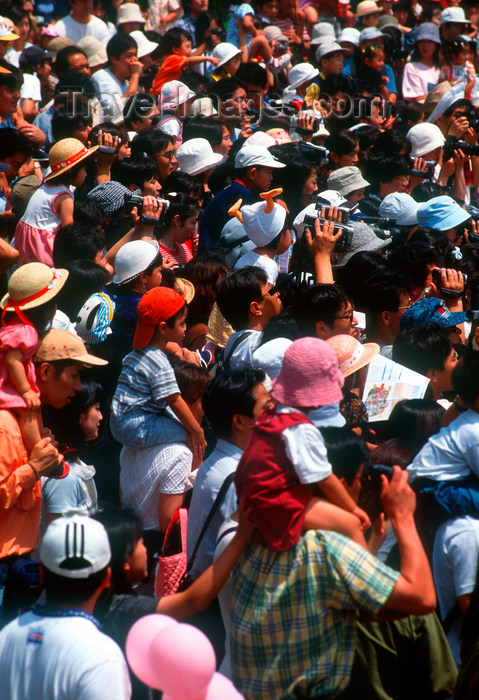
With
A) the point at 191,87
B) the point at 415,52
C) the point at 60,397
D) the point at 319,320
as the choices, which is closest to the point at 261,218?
the point at 319,320

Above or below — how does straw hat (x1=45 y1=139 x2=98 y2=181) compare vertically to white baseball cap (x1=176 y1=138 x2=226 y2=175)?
above

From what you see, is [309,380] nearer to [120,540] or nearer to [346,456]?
[346,456]

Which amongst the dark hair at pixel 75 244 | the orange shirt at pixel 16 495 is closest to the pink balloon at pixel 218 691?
the orange shirt at pixel 16 495

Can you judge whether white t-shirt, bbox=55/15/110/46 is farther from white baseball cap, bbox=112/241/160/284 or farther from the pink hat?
the pink hat

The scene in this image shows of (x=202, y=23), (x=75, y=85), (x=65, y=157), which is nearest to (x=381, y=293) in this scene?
(x=65, y=157)

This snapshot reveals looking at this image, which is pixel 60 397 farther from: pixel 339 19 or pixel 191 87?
pixel 339 19

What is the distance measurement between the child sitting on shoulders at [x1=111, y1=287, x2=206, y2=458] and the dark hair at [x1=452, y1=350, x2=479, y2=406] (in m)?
1.24

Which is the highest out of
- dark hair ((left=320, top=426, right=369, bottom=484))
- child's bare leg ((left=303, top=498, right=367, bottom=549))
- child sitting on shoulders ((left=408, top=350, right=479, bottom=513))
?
child's bare leg ((left=303, top=498, right=367, bottom=549))

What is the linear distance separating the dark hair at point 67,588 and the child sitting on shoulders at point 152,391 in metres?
1.51

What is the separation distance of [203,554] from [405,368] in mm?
1401

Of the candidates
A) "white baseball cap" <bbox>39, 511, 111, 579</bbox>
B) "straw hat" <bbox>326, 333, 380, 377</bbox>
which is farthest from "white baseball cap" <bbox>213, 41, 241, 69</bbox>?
"white baseball cap" <bbox>39, 511, 111, 579</bbox>

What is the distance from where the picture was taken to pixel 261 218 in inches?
190

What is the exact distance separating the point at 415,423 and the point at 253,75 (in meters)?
6.17

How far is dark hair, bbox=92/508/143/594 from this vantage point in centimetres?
251
